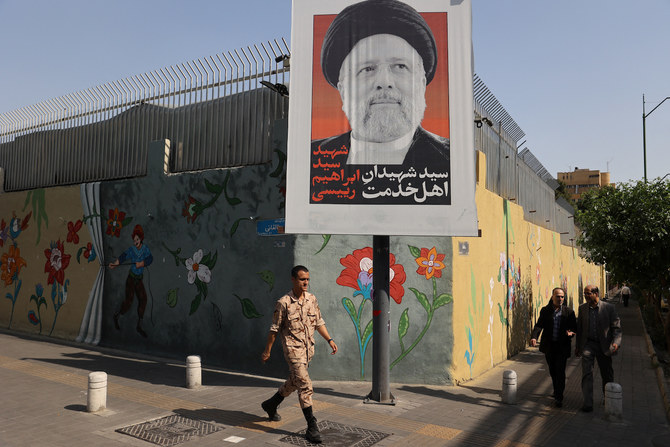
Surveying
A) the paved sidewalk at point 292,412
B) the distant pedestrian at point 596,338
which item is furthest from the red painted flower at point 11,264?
the distant pedestrian at point 596,338

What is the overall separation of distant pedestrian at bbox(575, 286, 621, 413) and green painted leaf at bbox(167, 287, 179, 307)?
7706mm

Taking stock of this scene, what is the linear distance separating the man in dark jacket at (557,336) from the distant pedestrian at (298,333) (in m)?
3.76

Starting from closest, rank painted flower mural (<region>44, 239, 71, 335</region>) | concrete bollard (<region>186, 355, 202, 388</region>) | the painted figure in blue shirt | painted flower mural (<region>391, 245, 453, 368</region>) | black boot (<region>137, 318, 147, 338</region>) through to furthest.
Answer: concrete bollard (<region>186, 355, 202, 388</region>) → painted flower mural (<region>391, 245, 453, 368</region>) → black boot (<region>137, 318, 147, 338</region>) → the painted figure in blue shirt → painted flower mural (<region>44, 239, 71, 335</region>)

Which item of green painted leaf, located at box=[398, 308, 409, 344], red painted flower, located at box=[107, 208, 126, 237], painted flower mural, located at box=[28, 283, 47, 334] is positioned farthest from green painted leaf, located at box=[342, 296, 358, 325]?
painted flower mural, located at box=[28, 283, 47, 334]

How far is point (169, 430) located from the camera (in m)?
6.45

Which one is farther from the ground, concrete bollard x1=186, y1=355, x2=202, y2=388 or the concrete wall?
the concrete wall

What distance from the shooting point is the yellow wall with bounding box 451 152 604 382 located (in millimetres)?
9609

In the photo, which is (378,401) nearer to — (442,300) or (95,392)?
(442,300)

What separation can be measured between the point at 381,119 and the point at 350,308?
11.0ft

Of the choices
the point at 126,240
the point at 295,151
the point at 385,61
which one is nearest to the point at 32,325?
the point at 126,240

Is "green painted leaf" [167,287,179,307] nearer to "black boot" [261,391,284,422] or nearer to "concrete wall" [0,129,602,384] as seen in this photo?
"concrete wall" [0,129,602,384]

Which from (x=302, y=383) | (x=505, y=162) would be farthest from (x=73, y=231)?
(x=505, y=162)

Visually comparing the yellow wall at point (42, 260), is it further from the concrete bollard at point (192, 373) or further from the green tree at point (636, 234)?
the green tree at point (636, 234)

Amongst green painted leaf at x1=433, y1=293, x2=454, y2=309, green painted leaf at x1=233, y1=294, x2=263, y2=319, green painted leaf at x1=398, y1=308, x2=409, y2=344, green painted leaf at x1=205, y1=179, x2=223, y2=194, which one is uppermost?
green painted leaf at x1=205, y1=179, x2=223, y2=194
